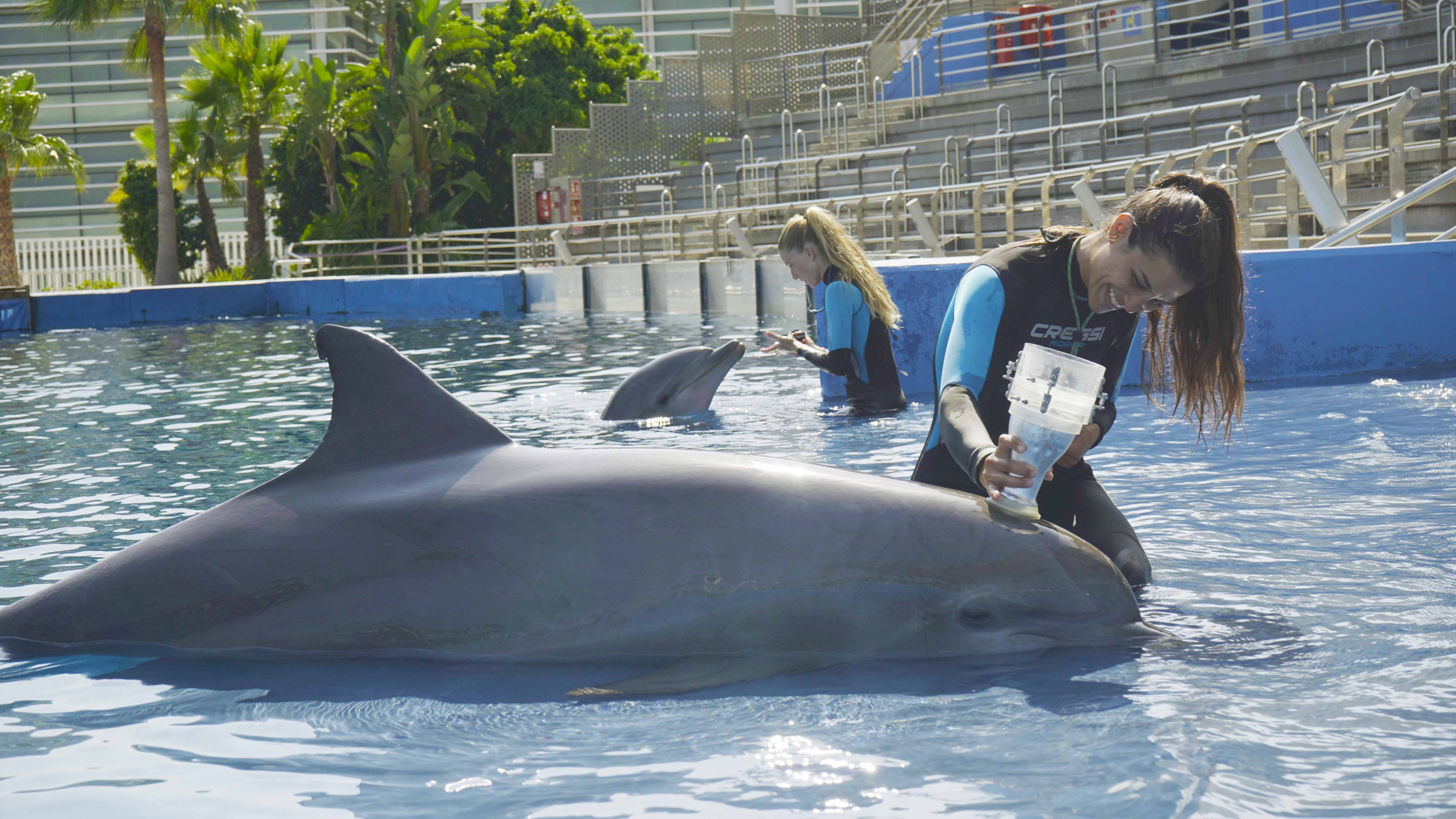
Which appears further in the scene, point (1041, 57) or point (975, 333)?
point (1041, 57)

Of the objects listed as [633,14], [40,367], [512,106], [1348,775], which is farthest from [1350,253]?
[633,14]

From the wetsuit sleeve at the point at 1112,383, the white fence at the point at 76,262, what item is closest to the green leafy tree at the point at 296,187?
the white fence at the point at 76,262

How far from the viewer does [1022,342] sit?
3.53 metres

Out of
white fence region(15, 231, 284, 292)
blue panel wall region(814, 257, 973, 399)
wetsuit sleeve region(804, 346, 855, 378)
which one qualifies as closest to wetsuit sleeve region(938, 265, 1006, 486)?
wetsuit sleeve region(804, 346, 855, 378)

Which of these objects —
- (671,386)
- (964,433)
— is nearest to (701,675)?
(964,433)

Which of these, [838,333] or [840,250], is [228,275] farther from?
[840,250]

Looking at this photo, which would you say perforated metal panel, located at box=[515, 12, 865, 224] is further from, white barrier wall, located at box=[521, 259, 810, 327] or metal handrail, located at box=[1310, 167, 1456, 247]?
metal handrail, located at box=[1310, 167, 1456, 247]

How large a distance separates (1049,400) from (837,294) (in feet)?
13.6

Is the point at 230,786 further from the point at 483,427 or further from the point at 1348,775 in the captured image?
the point at 1348,775

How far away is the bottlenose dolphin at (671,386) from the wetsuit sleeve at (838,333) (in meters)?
0.76

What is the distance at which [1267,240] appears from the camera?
12.7 metres

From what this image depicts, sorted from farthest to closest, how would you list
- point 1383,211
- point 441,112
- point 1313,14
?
point 441,112, point 1313,14, point 1383,211

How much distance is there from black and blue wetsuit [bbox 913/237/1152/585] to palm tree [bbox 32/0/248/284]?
91.1 ft

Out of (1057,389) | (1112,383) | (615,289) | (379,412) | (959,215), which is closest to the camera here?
(1057,389)
